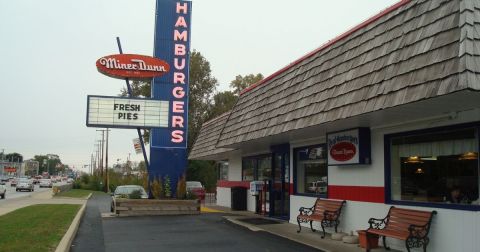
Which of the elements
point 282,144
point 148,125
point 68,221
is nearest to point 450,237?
point 282,144

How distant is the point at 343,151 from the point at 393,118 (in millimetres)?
2496

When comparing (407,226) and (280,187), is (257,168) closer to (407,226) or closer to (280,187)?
(280,187)

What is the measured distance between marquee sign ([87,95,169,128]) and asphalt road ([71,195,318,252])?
484 cm

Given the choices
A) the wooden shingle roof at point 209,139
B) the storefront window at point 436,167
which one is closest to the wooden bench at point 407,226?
the storefront window at point 436,167

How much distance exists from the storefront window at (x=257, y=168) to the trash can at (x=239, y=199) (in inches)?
27.9

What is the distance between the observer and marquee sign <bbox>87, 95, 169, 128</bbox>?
67.1ft

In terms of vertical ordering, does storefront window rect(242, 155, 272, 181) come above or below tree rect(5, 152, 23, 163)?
below

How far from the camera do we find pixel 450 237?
898 cm

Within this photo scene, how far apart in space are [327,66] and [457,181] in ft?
14.9

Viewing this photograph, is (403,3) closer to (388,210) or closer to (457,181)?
(457,181)

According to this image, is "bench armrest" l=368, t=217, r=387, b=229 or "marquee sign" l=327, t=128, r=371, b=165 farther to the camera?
"marquee sign" l=327, t=128, r=371, b=165

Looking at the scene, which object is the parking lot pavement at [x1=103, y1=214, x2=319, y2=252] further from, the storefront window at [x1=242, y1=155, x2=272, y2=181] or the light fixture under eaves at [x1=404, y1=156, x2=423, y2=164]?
the storefront window at [x1=242, y1=155, x2=272, y2=181]

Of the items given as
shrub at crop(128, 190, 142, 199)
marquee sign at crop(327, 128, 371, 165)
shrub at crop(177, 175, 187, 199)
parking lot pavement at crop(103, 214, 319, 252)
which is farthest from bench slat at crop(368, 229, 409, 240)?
shrub at crop(128, 190, 142, 199)

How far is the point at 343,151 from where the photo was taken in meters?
12.6
